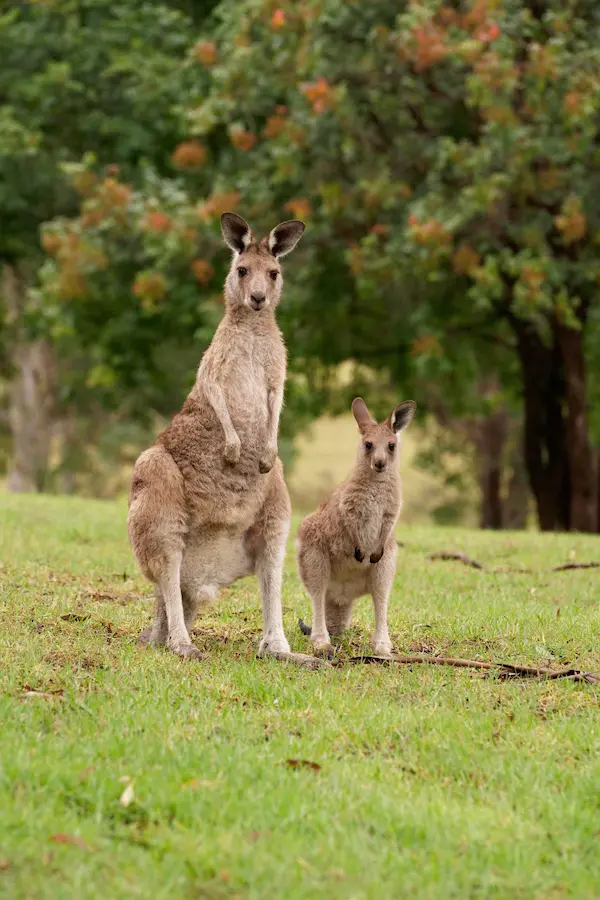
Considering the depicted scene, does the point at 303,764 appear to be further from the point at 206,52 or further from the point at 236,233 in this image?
the point at 206,52

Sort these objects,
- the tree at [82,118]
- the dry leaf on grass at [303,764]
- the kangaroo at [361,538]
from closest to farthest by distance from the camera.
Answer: the dry leaf on grass at [303,764] → the kangaroo at [361,538] → the tree at [82,118]

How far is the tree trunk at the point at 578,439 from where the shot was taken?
17641 millimetres

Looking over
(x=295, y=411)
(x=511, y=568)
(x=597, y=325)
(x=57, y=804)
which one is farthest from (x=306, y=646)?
(x=295, y=411)

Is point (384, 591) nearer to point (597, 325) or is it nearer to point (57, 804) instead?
point (57, 804)

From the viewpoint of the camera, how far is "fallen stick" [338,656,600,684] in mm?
6418

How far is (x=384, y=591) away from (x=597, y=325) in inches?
444

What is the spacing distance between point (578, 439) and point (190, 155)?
6.59 meters

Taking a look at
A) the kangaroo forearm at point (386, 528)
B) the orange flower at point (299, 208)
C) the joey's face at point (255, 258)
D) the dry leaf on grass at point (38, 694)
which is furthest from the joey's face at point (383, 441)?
the orange flower at point (299, 208)

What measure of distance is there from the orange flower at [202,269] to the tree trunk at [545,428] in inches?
172

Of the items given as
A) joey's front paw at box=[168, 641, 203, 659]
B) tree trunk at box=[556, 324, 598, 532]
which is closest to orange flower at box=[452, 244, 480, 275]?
tree trunk at box=[556, 324, 598, 532]

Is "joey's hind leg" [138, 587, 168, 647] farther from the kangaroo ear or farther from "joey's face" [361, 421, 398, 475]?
the kangaroo ear

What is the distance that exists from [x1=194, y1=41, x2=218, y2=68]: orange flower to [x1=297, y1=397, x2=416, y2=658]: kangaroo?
420 inches

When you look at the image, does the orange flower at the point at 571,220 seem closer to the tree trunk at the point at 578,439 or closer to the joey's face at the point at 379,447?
the tree trunk at the point at 578,439

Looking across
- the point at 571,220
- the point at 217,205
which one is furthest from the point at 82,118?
the point at 571,220
